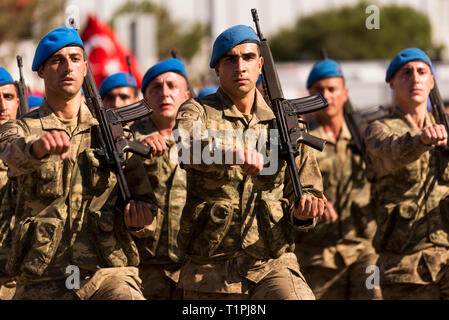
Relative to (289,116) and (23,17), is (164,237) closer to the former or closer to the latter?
(289,116)

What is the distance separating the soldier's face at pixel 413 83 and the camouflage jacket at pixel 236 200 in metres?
1.82

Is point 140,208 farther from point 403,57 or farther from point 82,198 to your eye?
point 403,57

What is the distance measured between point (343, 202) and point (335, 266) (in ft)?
2.05

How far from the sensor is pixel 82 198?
21.3ft

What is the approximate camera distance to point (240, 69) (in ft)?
21.7

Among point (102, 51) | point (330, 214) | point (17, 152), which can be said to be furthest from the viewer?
point (102, 51)

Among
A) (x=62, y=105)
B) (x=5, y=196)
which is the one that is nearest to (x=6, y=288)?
(x=5, y=196)

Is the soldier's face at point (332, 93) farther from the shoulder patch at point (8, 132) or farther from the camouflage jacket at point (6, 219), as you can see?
the shoulder patch at point (8, 132)

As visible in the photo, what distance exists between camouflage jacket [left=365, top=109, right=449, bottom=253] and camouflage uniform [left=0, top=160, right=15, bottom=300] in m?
2.92

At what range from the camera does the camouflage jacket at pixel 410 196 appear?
7930mm

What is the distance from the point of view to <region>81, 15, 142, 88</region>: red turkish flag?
22.6 metres

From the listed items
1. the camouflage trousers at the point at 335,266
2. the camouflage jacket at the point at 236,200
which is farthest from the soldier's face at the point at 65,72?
the camouflage trousers at the point at 335,266

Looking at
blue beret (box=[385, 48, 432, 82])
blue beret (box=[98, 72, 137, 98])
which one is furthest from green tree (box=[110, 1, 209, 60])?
A: blue beret (box=[385, 48, 432, 82])

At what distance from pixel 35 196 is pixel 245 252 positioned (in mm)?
1415
